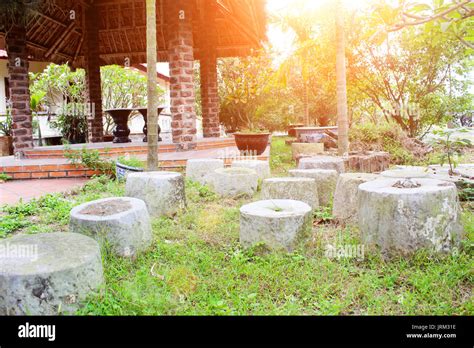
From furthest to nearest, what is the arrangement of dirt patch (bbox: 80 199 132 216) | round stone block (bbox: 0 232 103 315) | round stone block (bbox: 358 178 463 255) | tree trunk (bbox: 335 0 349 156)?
tree trunk (bbox: 335 0 349 156)
dirt patch (bbox: 80 199 132 216)
round stone block (bbox: 358 178 463 255)
round stone block (bbox: 0 232 103 315)

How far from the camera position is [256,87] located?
16578 mm

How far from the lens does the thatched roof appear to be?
12078 millimetres

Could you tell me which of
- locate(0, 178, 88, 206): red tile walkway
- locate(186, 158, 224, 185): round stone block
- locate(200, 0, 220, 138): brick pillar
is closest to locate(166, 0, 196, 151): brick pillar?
locate(0, 178, 88, 206): red tile walkway

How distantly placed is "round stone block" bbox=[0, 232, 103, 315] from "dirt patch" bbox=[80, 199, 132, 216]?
81 cm

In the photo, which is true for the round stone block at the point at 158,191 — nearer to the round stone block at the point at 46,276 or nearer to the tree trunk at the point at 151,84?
the tree trunk at the point at 151,84

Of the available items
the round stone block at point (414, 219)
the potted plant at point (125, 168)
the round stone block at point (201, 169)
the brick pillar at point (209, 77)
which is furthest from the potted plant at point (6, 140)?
the round stone block at point (414, 219)

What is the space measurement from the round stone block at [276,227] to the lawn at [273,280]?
9 centimetres

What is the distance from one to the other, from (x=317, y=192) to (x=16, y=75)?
7.12 metres

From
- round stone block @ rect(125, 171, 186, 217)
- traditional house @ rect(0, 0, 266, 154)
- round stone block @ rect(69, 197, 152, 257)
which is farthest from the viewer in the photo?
traditional house @ rect(0, 0, 266, 154)

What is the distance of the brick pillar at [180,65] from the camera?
8953 millimetres

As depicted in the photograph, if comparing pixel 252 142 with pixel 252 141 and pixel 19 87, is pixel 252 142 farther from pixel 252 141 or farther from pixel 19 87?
pixel 19 87

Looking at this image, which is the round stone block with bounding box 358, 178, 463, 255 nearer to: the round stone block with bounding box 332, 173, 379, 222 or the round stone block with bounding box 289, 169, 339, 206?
the round stone block with bounding box 332, 173, 379, 222
